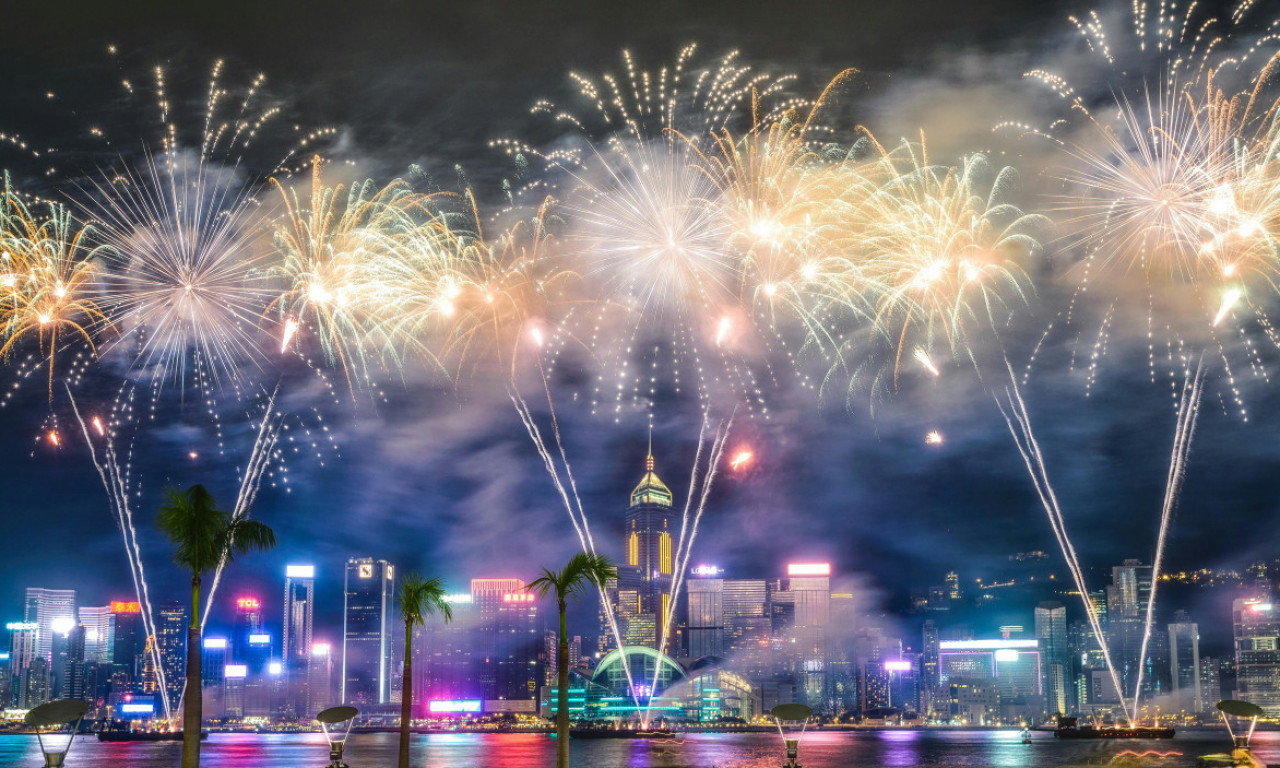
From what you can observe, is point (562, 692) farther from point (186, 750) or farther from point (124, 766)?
point (124, 766)

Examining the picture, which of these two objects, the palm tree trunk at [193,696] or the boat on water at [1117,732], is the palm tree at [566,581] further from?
the boat on water at [1117,732]

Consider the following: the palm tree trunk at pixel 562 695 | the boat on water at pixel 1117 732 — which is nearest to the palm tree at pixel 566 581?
the palm tree trunk at pixel 562 695

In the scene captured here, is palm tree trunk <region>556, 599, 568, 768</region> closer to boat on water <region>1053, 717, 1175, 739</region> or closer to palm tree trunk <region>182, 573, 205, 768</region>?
palm tree trunk <region>182, 573, 205, 768</region>

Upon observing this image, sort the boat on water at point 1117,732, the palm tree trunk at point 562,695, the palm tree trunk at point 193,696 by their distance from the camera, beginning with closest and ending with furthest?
the palm tree trunk at point 193,696, the palm tree trunk at point 562,695, the boat on water at point 1117,732

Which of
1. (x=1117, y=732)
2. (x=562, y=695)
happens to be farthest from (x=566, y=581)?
(x=1117, y=732)

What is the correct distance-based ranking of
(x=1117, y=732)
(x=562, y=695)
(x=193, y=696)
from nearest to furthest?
(x=193, y=696) → (x=562, y=695) → (x=1117, y=732)

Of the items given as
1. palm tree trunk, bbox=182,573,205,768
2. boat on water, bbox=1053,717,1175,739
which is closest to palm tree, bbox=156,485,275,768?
palm tree trunk, bbox=182,573,205,768

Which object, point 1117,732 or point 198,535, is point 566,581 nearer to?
point 198,535

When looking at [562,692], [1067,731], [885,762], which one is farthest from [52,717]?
[1067,731]
